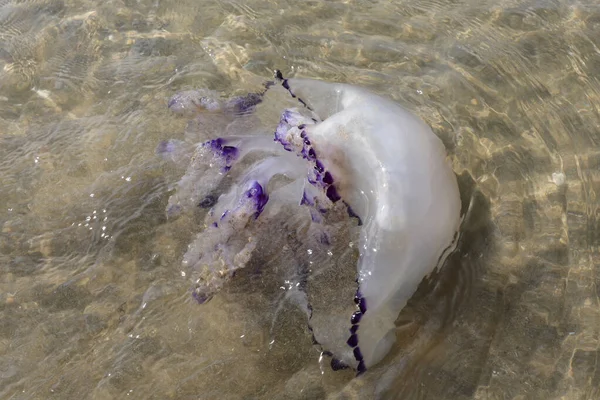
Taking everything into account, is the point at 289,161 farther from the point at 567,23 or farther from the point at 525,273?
the point at 567,23

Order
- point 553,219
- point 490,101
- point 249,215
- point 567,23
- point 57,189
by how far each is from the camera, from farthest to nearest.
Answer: point 567,23
point 490,101
point 57,189
point 553,219
point 249,215

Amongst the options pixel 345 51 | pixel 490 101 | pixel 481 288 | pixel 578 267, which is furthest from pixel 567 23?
pixel 481 288

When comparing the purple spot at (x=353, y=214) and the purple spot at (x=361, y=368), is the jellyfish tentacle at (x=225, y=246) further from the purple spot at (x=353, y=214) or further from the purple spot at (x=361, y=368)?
the purple spot at (x=361, y=368)

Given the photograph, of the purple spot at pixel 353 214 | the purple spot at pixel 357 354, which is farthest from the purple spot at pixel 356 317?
the purple spot at pixel 353 214

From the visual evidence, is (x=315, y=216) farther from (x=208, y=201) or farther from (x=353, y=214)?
(x=208, y=201)

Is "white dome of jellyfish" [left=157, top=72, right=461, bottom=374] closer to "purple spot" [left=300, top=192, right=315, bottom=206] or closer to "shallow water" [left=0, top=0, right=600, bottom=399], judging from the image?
"purple spot" [left=300, top=192, right=315, bottom=206]

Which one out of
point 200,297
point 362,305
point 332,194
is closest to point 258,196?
point 332,194
